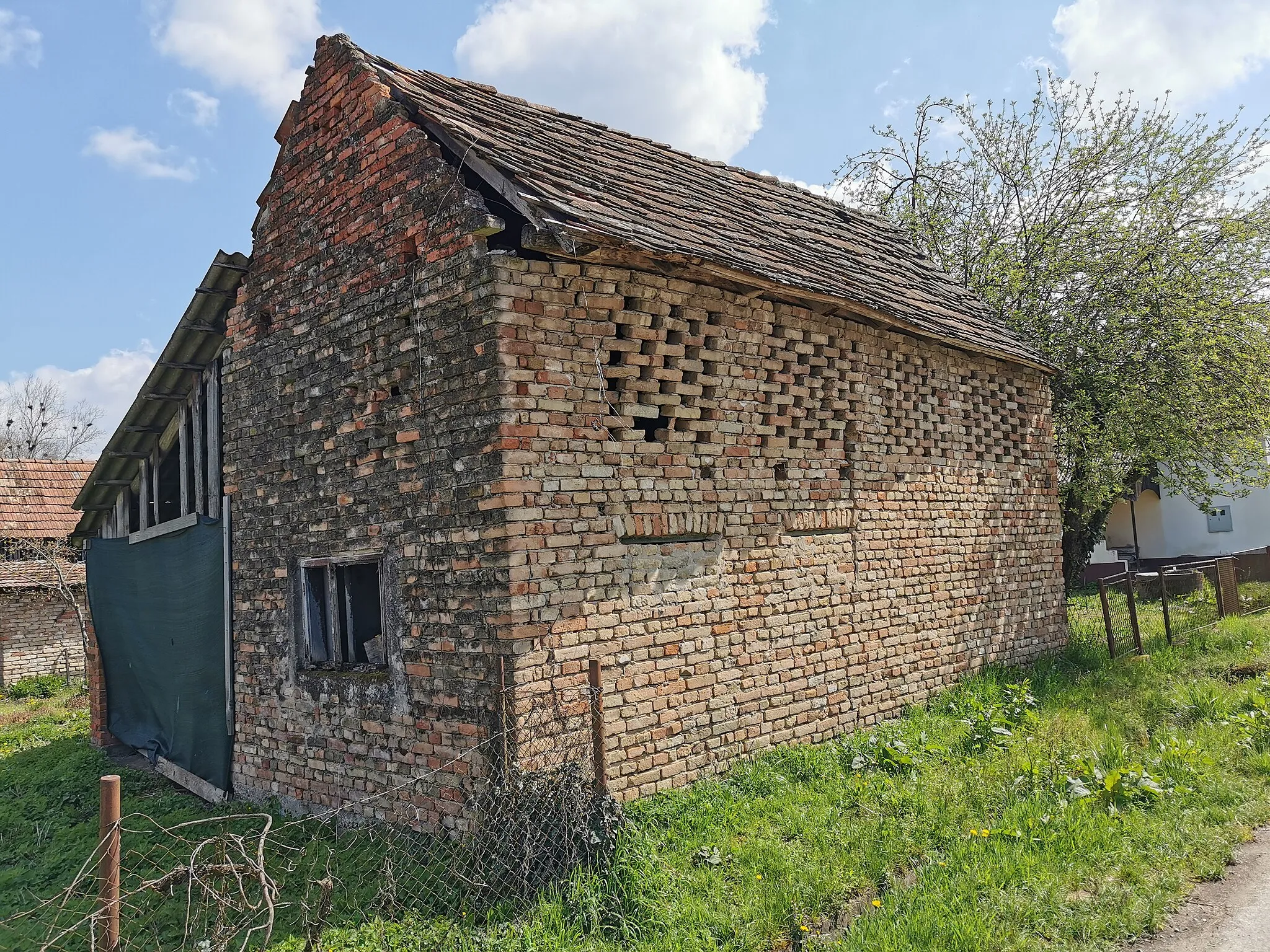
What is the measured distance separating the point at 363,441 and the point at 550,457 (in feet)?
5.95

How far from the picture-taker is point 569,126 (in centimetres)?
845

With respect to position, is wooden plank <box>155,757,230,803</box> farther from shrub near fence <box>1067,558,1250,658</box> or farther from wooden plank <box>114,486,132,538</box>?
shrub near fence <box>1067,558,1250,658</box>

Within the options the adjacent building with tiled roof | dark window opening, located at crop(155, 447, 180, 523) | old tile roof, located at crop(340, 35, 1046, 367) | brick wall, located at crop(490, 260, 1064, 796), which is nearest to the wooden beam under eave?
dark window opening, located at crop(155, 447, 180, 523)

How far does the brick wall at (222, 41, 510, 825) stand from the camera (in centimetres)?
577

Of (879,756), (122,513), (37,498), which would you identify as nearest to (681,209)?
(879,756)

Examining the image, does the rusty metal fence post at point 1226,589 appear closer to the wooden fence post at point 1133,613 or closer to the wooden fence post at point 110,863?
the wooden fence post at point 1133,613

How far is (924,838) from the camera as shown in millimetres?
5656

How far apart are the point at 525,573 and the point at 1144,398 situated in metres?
11.7

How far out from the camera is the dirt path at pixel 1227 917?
444 centimetres

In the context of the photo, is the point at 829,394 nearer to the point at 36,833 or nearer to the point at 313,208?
the point at 313,208

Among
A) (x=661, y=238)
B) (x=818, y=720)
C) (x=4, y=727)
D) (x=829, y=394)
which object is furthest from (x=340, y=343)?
(x=4, y=727)

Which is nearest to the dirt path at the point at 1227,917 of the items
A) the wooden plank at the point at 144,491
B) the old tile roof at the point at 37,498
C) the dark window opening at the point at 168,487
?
the dark window opening at the point at 168,487

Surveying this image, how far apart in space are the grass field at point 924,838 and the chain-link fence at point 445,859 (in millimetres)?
143

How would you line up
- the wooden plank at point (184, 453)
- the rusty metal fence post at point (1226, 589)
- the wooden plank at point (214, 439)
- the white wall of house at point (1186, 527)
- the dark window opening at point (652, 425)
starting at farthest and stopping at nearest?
the white wall of house at point (1186, 527)
the rusty metal fence post at point (1226, 589)
the wooden plank at point (184, 453)
the wooden plank at point (214, 439)
the dark window opening at point (652, 425)
